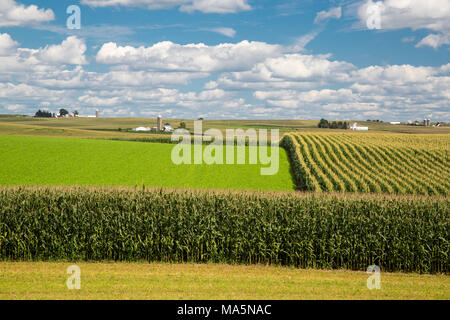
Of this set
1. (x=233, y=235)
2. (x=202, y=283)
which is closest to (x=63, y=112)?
(x=233, y=235)

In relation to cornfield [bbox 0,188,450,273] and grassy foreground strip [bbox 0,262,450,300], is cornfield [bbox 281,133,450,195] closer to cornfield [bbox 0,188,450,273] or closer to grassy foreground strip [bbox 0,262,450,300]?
cornfield [bbox 0,188,450,273]

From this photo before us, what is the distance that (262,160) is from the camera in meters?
46.2

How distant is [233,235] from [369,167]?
89.7 feet

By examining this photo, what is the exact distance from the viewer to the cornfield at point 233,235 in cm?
1571

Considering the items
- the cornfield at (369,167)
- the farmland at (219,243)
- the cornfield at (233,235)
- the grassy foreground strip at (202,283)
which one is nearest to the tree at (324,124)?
the cornfield at (369,167)

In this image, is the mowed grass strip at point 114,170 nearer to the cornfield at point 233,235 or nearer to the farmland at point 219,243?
the farmland at point 219,243

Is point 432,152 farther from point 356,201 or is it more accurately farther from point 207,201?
point 207,201

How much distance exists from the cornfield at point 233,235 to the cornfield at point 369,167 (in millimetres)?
14275

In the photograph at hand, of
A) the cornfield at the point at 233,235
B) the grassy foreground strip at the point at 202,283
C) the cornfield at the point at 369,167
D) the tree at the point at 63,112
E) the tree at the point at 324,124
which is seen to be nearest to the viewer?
the grassy foreground strip at the point at 202,283

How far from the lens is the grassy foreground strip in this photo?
1120 centimetres

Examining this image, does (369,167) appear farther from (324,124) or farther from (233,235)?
(324,124)

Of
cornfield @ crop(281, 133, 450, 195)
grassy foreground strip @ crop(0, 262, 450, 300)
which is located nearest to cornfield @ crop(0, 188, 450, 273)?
grassy foreground strip @ crop(0, 262, 450, 300)

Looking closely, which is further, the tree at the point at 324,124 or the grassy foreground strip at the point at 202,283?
the tree at the point at 324,124
